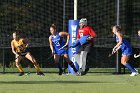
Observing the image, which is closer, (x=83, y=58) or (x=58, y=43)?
(x=83, y=58)

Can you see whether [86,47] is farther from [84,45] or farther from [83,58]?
[83,58]

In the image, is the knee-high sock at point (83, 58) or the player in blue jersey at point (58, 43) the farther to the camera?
the player in blue jersey at point (58, 43)

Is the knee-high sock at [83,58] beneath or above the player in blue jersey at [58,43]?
beneath

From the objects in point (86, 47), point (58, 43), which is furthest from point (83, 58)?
point (58, 43)

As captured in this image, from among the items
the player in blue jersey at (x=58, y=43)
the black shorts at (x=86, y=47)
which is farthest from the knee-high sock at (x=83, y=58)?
the player in blue jersey at (x=58, y=43)

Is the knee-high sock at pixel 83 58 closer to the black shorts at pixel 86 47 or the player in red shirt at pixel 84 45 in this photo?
the player in red shirt at pixel 84 45

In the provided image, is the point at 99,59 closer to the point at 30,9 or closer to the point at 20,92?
the point at 30,9

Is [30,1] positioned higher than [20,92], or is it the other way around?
[30,1]

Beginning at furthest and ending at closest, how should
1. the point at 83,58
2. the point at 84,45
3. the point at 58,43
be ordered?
the point at 58,43
the point at 84,45
the point at 83,58

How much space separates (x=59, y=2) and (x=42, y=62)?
155 inches

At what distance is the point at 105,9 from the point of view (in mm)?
30547

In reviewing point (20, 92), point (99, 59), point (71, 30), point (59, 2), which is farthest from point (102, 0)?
point (20, 92)

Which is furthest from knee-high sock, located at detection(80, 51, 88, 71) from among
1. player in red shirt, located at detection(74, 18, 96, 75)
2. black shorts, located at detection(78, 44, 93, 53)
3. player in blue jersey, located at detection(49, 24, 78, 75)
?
player in blue jersey, located at detection(49, 24, 78, 75)

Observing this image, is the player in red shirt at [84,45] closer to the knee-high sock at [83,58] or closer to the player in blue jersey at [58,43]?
the knee-high sock at [83,58]
